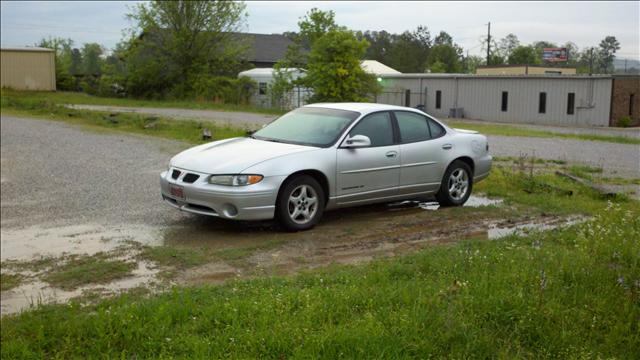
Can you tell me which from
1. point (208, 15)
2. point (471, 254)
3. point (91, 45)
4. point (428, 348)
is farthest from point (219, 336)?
point (91, 45)

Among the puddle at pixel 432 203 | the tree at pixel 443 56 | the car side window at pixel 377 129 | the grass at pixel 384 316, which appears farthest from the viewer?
the tree at pixel 443 56

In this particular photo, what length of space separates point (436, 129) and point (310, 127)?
76.5 inches

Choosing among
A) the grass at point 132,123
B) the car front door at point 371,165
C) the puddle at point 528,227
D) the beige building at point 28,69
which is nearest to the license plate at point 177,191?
the car front door at point 371,165

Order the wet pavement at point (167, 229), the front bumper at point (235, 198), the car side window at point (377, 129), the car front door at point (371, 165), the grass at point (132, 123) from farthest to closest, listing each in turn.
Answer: the grass at point (132, 123) < the car side window at point (377, 129) < the car front door at point (371, 165) < the front bumper at point (235, 198) < the wet pavement at point (167, 229)

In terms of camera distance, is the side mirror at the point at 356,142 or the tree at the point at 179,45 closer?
the side mirror at the point at 356,142

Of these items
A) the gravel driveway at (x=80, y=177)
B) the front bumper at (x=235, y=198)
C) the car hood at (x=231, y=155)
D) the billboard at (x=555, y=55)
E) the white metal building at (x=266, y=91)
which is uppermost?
the billboard at (x=555, y=55)

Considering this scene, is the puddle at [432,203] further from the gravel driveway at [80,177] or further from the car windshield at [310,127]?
the gravel driveway at [80,177]

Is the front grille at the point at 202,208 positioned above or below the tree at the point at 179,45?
below

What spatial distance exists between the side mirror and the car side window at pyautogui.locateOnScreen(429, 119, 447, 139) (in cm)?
143

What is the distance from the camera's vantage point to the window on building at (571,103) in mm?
36625

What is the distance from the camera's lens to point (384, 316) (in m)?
4.87

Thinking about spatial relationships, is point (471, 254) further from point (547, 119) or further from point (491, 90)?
point (491, 90)

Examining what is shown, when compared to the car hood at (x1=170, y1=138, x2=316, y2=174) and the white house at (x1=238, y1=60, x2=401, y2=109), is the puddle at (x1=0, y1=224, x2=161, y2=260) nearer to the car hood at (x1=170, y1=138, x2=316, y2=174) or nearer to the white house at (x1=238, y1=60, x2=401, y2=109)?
the car hood at (x1=170, y1=138, x2=316, y2=174)

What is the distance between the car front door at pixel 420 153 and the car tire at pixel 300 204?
143 cm
